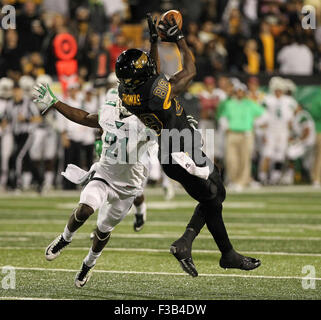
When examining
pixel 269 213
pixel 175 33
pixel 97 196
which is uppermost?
pixel 175 33

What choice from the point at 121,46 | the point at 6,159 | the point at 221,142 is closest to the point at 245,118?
the point at 221,142

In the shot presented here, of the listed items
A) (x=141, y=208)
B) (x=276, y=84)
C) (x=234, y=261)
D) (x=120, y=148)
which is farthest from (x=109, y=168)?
(x=276, y=84)

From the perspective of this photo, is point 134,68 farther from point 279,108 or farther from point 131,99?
point 279,108

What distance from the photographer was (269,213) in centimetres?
1220

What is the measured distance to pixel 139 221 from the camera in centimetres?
1007

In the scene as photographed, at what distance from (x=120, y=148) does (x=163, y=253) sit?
6.64 feet

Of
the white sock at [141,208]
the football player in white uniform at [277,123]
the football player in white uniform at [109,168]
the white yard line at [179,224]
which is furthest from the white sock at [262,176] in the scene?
the football player in white uniform at [109,168]

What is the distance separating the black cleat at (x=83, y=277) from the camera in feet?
22.4

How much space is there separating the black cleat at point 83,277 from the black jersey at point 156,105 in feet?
3.66

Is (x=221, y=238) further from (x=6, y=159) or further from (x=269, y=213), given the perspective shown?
(x=6, y=159)

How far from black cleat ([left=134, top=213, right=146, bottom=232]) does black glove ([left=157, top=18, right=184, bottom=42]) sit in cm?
362

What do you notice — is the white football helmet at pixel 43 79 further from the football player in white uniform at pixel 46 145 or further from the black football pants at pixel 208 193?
the black football pants at pixel 208 193

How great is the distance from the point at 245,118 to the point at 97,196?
9.62 metres

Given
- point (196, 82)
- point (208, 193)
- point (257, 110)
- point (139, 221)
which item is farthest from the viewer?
point (196, 82)
